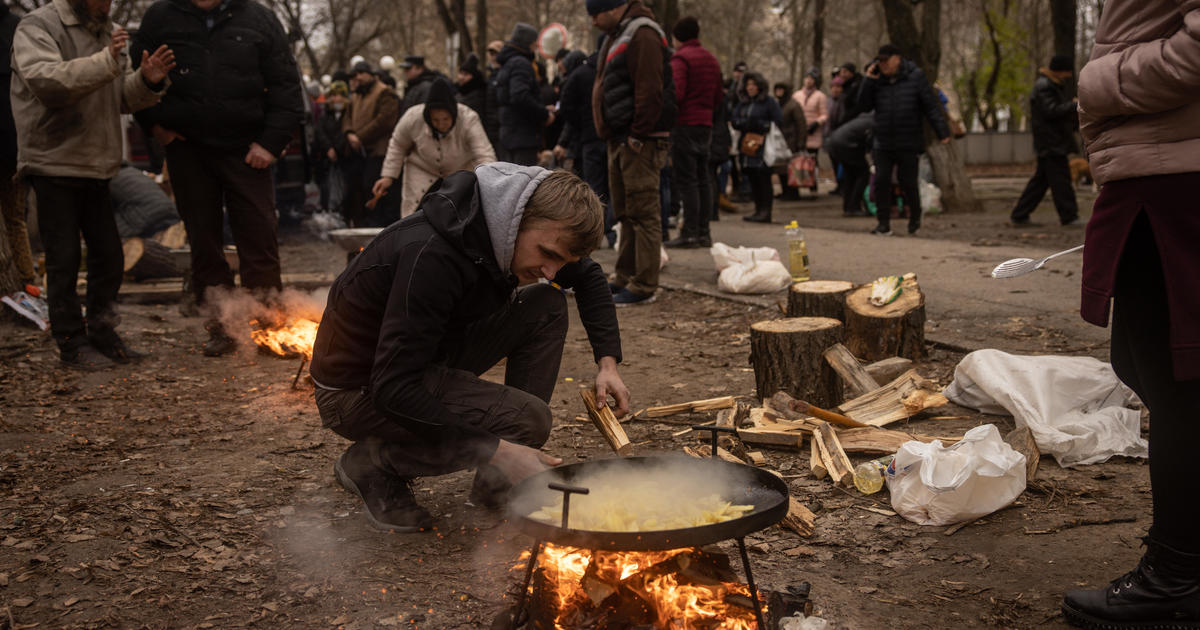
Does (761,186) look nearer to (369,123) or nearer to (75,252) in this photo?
(369,123)

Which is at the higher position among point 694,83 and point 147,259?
point 694,83

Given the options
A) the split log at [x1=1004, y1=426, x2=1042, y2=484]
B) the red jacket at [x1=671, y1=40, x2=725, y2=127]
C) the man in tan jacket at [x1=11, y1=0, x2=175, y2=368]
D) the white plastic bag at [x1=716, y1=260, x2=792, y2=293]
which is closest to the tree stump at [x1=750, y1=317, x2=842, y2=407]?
the split log at [x1=1004, y1=426, x2=1042, y2=484]

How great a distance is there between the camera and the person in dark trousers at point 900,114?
11.1 meters

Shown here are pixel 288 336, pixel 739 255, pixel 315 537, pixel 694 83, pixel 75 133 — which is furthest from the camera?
pixel 694 83

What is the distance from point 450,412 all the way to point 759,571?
1.18 m

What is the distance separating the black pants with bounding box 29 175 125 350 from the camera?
220 inches

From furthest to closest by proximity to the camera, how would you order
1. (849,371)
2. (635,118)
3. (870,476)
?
1. (635,118)
2. (849,371)
3. (870,476)

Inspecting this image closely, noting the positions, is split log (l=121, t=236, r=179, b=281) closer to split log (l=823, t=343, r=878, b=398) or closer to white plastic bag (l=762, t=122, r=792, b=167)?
split log (l=823, t=343, r=878, b=398)

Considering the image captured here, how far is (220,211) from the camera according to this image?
6.33m

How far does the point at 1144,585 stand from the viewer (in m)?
2.72

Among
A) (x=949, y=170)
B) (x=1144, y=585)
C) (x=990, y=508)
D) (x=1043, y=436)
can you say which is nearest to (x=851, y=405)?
(x=1043, y=436)

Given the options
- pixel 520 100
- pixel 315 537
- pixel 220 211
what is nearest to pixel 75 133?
pixel 220 211

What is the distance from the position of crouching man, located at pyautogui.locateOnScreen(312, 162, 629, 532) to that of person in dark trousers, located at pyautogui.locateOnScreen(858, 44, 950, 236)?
8383 mm

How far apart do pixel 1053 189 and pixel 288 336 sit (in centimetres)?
998
